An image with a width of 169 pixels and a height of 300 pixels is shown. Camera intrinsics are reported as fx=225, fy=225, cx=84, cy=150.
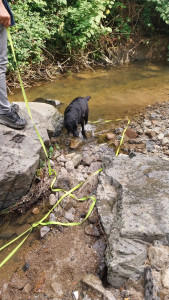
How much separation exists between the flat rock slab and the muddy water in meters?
2.58

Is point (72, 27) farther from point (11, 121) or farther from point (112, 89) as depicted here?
point (11, 121)

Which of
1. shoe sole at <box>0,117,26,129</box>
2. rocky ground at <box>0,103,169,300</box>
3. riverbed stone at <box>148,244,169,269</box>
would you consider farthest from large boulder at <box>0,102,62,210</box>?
riverbed stone at <box>148,244,169,269</box>

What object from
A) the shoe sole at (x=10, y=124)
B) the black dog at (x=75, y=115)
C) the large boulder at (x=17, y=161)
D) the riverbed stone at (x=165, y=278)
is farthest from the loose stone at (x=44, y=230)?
the black dog at (x=75, y=115)

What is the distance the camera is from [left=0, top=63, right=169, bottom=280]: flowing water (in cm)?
561

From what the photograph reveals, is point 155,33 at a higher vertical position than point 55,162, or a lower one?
higher

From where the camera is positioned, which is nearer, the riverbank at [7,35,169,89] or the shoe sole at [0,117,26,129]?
the shoe sole at [0,117,26,129]

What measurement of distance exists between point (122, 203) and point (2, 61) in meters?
2.17

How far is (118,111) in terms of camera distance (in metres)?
5.41

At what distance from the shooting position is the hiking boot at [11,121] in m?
3.06

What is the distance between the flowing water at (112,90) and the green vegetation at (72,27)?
0.82 meters

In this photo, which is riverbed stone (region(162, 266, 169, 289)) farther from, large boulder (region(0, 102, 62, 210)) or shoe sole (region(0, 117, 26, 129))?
shoe sole (region(0, 117, 26, 129))

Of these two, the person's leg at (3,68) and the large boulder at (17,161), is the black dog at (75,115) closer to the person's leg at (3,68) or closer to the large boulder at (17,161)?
the large boulder at (17,161)

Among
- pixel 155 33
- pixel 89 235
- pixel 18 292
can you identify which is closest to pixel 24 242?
pixel 18 292

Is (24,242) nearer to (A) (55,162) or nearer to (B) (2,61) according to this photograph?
(A) (55,162)
